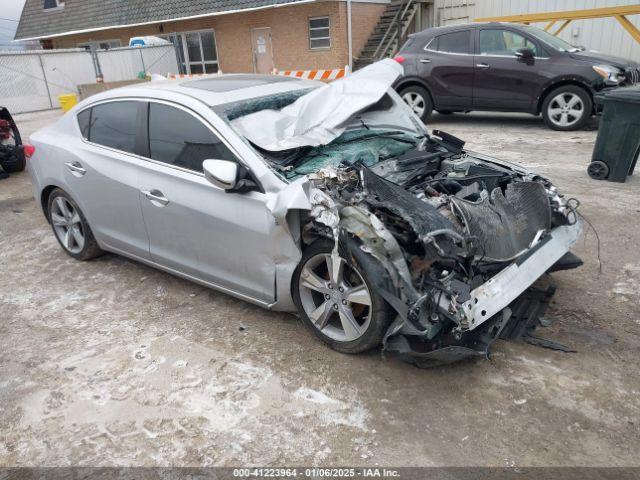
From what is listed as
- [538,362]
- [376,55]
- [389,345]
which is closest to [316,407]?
[389,345]

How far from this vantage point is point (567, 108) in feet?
29.3

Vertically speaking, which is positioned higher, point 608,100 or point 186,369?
Answer: point 608,100

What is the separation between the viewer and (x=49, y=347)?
141 inches

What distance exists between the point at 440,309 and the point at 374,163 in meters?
1.37

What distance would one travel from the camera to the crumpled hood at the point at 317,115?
3.56 meters

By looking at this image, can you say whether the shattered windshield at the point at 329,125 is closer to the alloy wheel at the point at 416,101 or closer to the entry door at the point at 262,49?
the alloy wheel at the point at 416,101

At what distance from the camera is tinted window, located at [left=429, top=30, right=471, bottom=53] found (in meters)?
9.59

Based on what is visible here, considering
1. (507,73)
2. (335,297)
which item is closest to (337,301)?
(335,297)

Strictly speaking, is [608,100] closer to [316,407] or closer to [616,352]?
[616,352]

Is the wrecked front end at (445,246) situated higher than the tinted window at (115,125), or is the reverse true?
the tinted window at (115,125)

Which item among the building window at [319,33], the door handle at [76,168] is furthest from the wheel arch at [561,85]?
the building window at [319,33]

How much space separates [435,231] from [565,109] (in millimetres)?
7510

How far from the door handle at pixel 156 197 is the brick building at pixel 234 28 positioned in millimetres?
14659

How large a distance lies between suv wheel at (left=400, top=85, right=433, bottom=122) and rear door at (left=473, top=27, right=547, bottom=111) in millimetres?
945
